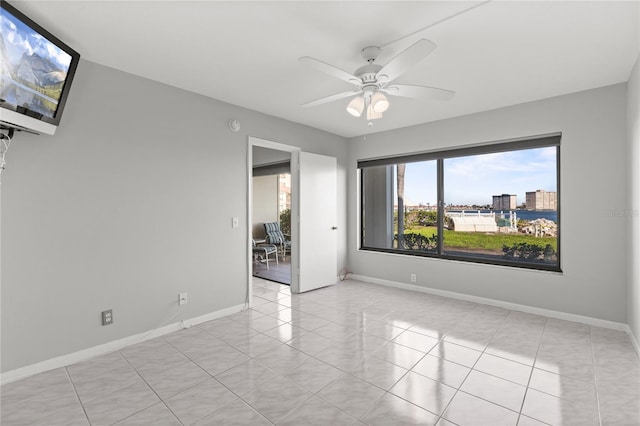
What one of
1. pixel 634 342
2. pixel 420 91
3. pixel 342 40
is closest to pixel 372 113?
Result: pixel 420 91

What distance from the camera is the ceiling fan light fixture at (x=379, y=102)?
2307 mm

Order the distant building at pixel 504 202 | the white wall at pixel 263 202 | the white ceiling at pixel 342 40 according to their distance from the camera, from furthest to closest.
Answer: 1. the white wall at pixel 263 202
2. the distant building at pixel 504 202
3. the white ceiling at pixel 342 40

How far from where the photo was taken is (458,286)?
4.11 m

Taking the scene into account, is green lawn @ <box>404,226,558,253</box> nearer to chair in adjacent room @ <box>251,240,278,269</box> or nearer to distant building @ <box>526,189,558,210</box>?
distant building @ <box>526,189,558,210</box>

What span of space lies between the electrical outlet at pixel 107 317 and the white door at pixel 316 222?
2334 millimetres

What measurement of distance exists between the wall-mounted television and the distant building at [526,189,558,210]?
4816 millimetres

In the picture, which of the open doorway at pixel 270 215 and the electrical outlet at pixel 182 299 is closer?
the electrical outlet at pixel 182 299

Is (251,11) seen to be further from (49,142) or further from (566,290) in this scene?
(566,290)

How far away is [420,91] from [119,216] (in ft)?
9.20

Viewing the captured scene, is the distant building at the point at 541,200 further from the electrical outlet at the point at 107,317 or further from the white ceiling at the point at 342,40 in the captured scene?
the electrical outlet at the point at 107,317

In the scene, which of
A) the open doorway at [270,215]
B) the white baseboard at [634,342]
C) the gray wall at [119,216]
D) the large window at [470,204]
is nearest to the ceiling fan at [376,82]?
the gray wall at [119,216]

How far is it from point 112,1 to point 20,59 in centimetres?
66

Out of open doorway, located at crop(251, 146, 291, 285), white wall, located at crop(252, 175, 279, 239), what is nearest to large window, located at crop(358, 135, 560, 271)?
open doorway, located at crop(251, 146, 291, 285)

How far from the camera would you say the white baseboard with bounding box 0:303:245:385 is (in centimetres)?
220
